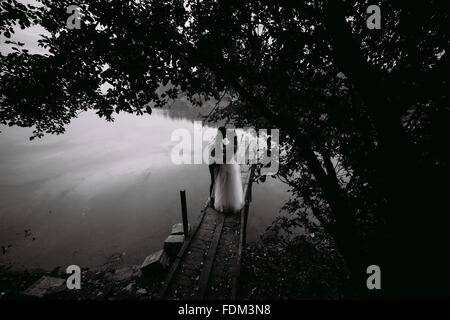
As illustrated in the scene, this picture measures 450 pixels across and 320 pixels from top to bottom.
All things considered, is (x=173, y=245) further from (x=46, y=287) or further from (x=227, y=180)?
(x=46, y=287)

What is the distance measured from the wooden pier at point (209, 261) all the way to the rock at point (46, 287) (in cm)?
435

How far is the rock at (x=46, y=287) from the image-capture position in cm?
679

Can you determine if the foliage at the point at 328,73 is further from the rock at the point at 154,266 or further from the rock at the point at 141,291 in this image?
the rock at the point at 141,291

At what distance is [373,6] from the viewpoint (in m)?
2.96

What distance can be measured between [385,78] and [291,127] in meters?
1.51

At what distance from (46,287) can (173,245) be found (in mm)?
4126

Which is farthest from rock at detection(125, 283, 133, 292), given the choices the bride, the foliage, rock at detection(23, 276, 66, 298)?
the foliage

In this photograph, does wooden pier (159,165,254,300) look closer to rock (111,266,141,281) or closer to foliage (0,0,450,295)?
rock (111,266,141,281)

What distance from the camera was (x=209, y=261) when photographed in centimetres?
615

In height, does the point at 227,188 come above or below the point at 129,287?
above

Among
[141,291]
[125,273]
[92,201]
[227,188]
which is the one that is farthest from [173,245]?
[92,201]

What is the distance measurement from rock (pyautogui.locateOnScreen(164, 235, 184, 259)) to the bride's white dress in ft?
6.01

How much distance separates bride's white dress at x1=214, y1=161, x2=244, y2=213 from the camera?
8.20 m
